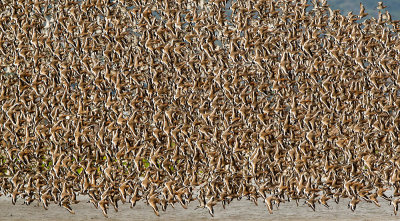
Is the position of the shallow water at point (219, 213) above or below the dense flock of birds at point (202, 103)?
below

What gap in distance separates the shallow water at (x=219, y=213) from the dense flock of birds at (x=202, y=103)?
87 mm

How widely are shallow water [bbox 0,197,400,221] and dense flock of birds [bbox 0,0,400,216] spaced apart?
9cm

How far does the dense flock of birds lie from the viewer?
3.99 m

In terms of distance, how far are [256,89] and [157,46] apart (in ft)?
3.15

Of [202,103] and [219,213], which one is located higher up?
[202,103]

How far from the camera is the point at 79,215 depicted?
4.14 meters

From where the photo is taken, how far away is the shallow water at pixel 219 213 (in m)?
4.05

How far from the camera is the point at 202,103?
156 inches

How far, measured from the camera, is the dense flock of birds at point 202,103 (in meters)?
3.99

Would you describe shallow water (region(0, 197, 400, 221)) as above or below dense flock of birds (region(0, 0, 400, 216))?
below

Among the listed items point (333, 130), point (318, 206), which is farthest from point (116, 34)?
point (318, 206)

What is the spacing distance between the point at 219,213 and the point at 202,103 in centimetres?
102

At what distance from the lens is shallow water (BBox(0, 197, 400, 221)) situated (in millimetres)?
4047

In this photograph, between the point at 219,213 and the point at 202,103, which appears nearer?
the point at 202,103
